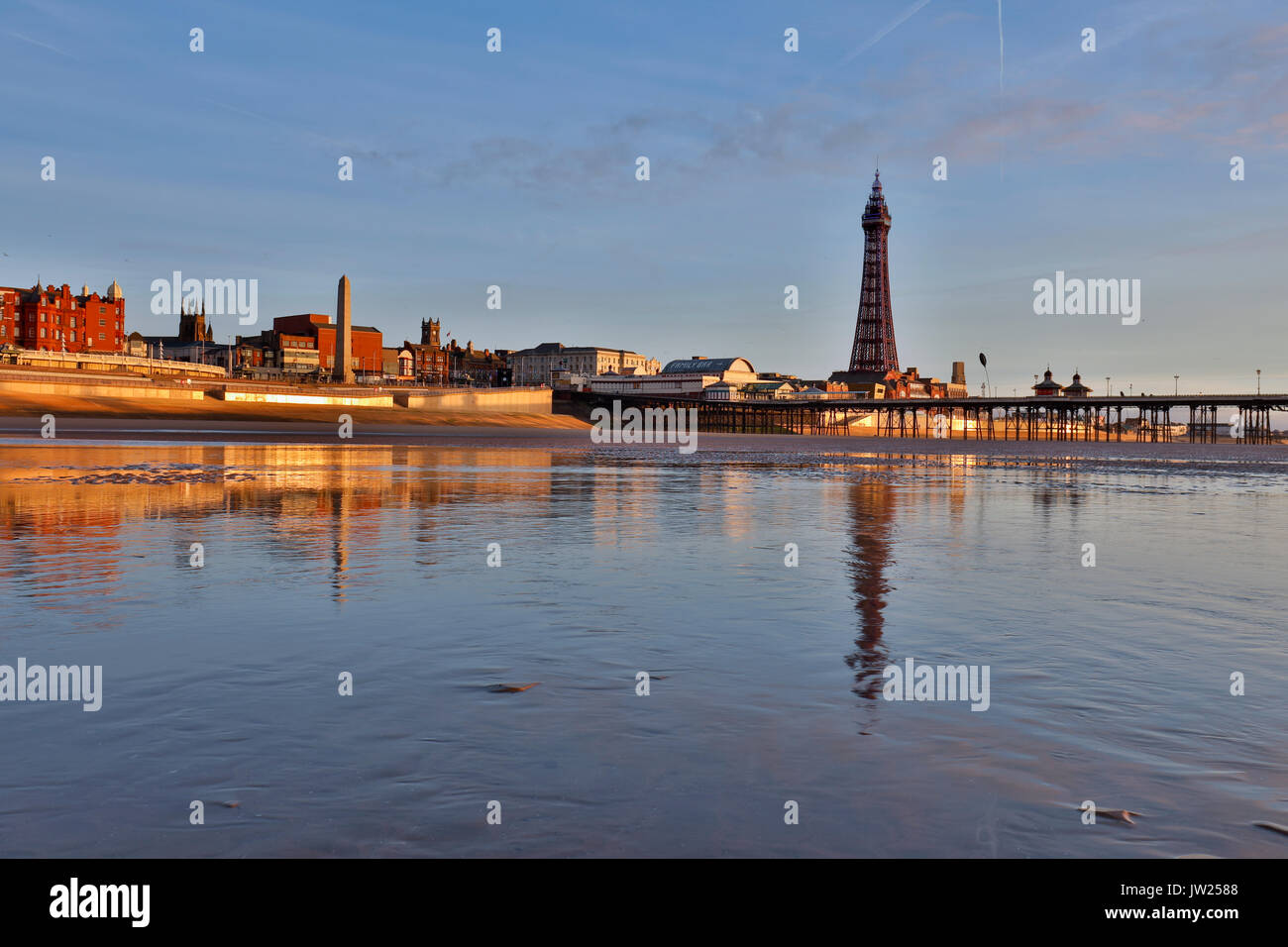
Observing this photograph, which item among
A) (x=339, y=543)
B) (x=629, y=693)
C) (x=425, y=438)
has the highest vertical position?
(x=425, y=438)

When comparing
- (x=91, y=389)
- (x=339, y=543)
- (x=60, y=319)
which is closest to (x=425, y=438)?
(x=91, y=389)

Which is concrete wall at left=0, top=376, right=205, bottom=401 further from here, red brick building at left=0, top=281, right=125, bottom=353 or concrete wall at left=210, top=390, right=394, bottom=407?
red brick building at left=0, top=281, right=125, bottom=353

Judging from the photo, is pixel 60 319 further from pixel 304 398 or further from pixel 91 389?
pixel 91 389

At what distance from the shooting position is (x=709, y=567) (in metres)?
12.4

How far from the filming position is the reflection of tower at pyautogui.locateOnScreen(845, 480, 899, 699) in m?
7.11

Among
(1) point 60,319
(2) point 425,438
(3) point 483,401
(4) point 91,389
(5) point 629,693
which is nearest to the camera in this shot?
(5) point 629,693

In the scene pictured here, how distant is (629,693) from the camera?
21.0 feet

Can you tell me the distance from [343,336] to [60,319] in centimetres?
8003

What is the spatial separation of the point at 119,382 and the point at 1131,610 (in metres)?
96.7

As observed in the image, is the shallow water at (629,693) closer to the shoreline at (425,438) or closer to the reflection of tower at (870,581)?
the reflection of tower at (870,581)

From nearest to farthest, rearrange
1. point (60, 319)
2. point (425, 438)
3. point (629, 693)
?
point (629, 693) → point (425, 438) → point (60, 319)

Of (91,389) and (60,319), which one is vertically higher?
(60,319)
